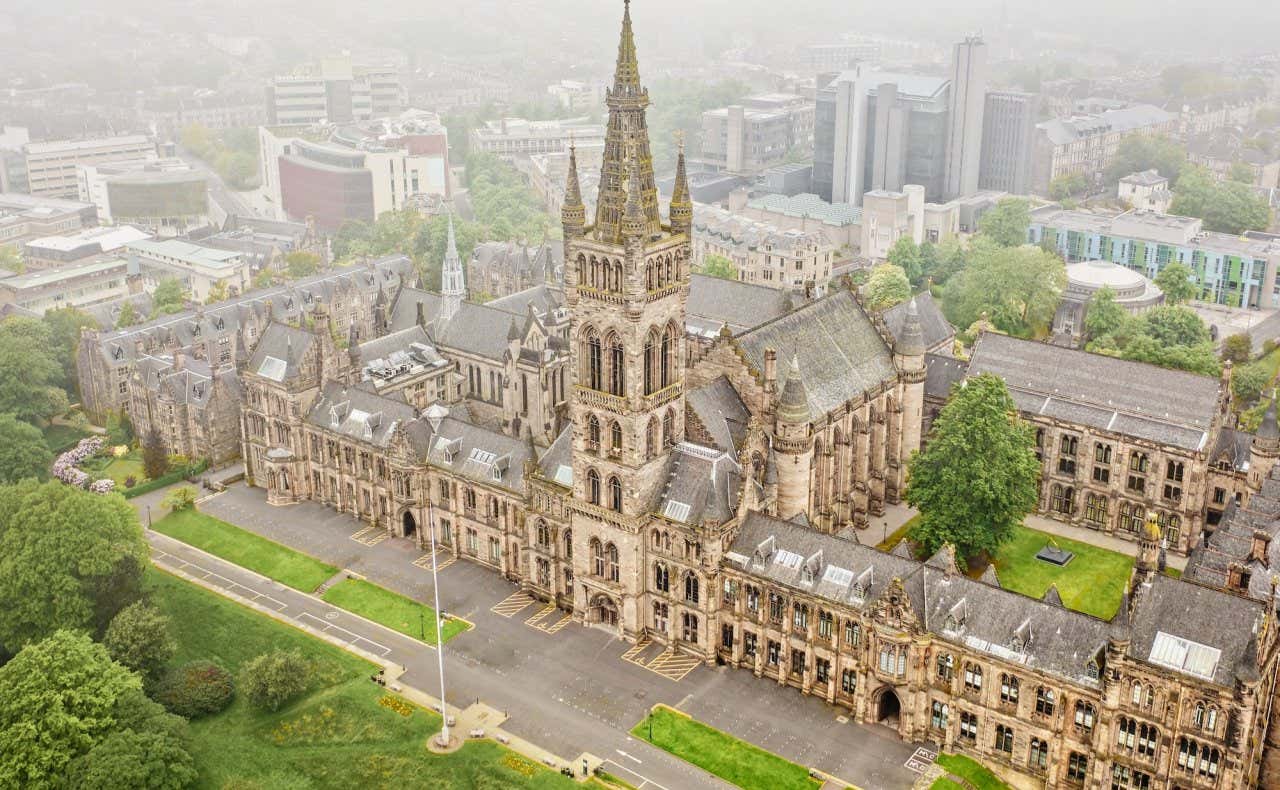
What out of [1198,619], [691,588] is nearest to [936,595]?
[1198,619]

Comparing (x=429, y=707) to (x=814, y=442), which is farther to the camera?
(x=814, y=442)

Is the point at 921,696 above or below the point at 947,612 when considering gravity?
below

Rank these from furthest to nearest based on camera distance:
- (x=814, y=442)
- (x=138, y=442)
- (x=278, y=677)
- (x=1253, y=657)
Result: (x=138, y=442)
(x=814, y=442)
(x=278, y=677)
(x=1253, y=657)

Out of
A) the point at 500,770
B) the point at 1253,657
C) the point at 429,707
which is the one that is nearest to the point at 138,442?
the point at 429,707

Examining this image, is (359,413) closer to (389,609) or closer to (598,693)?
(389,609)

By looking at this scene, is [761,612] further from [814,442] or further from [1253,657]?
[1253,657]

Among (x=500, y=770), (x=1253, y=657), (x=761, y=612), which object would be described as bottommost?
(x=500, y=770)

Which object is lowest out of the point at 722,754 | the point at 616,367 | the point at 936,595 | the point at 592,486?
the point at 722,754

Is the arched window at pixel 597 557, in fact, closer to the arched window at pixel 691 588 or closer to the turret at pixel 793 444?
the arched window at pixel 691 588
